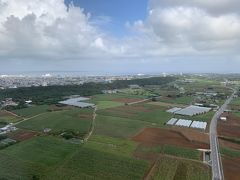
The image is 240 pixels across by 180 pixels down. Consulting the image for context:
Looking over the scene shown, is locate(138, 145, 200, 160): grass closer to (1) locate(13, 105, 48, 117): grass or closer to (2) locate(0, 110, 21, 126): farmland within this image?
(2) locate(0, 110, 21, 126): farmland

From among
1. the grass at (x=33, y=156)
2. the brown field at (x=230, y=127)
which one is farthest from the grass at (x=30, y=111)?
the brown field at (x=230, y=127)

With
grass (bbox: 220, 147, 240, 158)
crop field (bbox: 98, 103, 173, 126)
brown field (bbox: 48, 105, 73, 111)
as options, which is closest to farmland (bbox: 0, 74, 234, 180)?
grass (bbox: 220, 147, 240, 158)

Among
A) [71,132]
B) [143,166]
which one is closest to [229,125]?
[143,166]

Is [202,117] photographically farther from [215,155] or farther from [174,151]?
[174,151]

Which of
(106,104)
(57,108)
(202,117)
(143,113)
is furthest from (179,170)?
(106,104)

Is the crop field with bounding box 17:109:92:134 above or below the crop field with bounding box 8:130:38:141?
above

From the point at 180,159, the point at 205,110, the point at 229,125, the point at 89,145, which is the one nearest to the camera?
the point at 180,159

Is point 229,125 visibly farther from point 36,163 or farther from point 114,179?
point 36,163
